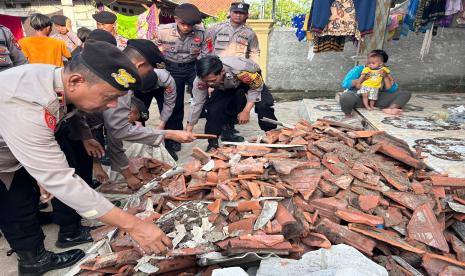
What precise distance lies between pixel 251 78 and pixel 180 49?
50.9 inches

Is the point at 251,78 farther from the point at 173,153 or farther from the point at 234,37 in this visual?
the point at 173,153

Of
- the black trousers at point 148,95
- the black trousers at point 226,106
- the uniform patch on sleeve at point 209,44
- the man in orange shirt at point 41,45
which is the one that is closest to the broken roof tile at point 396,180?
the black trousers at point 226,106

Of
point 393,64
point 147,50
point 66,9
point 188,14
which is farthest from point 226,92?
point 66,9

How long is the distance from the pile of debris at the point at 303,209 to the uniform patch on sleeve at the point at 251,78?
1.26 metres

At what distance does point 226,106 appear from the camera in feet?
14.9

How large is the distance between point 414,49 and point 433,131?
436 cm

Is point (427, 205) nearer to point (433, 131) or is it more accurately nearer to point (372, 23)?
point (433, 131)

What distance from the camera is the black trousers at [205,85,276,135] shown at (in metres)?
4.48

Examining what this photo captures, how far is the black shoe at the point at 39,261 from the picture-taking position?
7.72 ft

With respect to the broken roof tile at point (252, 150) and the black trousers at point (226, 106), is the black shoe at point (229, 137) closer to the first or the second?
the black trousers at point (226, 106)

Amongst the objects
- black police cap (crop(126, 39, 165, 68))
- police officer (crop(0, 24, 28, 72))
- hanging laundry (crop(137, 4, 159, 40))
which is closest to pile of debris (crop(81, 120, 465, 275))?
black police cap (crop(126, 39, 165, 68))

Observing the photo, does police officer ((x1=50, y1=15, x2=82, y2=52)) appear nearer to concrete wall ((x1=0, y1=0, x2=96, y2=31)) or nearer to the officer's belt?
the officer's belt

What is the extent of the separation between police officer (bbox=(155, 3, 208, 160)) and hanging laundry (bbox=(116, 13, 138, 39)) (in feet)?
15.5

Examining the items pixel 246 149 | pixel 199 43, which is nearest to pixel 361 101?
pixel 199 43
